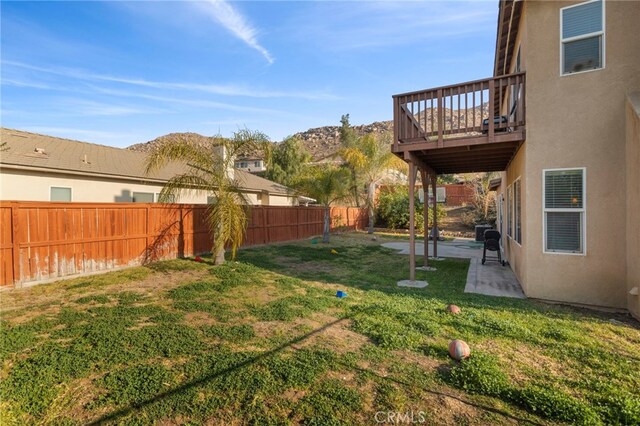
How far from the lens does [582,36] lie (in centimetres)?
564

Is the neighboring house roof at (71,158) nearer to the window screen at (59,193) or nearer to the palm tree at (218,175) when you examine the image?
the window screen at (59,193)

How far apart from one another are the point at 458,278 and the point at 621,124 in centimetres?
443

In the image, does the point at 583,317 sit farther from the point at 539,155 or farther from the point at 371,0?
the point at 371,0

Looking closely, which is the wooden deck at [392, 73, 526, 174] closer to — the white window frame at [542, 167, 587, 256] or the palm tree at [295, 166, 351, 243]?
the white window frame at [542, 167, 587, 256]

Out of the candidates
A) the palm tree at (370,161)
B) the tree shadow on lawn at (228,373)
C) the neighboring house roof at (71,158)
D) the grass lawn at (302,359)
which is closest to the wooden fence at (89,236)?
the grass lawn at (302,359)

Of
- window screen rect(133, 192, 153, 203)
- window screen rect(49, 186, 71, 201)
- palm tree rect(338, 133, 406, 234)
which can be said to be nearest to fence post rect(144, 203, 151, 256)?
window screen rect(49, 186, 71, 201)

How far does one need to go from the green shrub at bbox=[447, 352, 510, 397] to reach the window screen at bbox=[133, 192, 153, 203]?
13.0 metres

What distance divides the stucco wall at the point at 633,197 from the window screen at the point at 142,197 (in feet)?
47.0

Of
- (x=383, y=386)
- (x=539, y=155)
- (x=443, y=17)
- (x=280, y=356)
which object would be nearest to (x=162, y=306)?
(x=280, y=356)

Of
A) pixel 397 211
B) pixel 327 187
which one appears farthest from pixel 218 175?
pixel 397 211

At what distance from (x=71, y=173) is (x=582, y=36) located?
13944mm

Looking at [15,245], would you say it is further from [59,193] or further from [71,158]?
[71,158]

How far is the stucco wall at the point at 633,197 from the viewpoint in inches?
187

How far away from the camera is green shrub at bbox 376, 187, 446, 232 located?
22.7 meters
